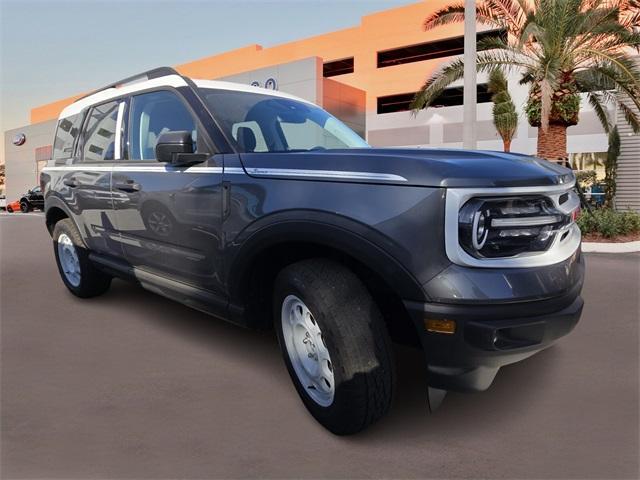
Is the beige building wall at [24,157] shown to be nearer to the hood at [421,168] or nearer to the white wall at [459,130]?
the white wall at [459,130]

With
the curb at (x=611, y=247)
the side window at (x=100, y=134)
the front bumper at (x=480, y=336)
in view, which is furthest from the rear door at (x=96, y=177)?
the curb at (x=611, y=247)

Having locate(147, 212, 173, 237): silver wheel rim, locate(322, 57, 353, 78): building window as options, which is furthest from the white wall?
locate(147, 212, 173, 237): silver wheel rim

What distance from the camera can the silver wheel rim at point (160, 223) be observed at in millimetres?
3460

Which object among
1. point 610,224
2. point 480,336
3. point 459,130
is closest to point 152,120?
point 480,336

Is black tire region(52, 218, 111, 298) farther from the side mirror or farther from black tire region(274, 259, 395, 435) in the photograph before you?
black tire region(274, 259, 395, 435)

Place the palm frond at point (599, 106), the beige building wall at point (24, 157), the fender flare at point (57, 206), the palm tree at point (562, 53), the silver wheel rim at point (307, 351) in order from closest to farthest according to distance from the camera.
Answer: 1. the silver wheel rim at point (307, 351)
2. the fender flare at point (57, 206)
3. the palm tree at point (562, 53)
4. the palm frond at point (599, 106)
5. the beige building wall at point (24, 157)

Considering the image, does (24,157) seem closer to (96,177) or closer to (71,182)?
(71,182)

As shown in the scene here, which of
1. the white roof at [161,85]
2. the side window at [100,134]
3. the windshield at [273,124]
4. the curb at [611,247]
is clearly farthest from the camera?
the curb at [611,247]

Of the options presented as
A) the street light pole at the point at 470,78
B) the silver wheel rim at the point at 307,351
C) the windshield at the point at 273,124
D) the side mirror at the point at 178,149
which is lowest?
the silver wheel rim at the point at 307,351

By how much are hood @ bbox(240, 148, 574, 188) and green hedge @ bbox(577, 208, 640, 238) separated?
931 centimetres

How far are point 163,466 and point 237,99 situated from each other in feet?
7.96

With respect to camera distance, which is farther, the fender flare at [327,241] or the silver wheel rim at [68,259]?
the silver wheel rim at [68,259]

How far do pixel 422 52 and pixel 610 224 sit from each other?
30075 millimetres

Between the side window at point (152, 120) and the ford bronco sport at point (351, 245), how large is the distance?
0.03 m
